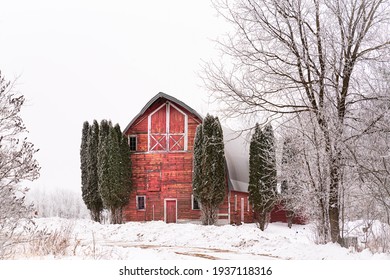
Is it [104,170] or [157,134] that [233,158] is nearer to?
[157,134]

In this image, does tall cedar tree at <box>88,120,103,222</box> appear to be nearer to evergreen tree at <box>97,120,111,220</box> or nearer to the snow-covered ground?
evergreen tree at <box>97,120,111,220</box>

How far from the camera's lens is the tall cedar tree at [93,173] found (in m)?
27.6

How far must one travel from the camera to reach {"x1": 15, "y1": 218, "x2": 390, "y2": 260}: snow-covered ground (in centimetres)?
1084

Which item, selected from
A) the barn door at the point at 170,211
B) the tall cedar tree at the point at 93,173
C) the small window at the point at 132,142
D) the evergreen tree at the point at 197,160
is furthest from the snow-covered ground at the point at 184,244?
the small window at the point at 132,142

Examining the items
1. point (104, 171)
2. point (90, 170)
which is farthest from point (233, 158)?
point (90, 170)

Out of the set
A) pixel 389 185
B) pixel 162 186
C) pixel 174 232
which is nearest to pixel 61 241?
pixel 389 185

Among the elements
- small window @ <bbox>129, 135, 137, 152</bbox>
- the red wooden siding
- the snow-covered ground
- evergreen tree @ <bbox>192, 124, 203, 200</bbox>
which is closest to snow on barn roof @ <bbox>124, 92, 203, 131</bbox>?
the red wooden siding

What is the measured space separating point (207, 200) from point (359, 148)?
12874 millimetres

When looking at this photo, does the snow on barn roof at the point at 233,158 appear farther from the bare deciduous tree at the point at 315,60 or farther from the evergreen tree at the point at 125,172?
the bare deciduous tree at the point at 315,60

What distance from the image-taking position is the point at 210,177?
2478 centimetres

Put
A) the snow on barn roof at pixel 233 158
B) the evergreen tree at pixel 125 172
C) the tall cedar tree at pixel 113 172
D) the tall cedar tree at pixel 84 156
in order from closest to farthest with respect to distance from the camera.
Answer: the snow on barn roof at pixel 233 158 < the tall cedar tree at pixel 113 172 < the evergreen tree at pixel 125 172 < the tall cedar tree at pixel 84 156

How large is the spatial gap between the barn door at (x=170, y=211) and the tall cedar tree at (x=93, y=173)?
3435 millimetres

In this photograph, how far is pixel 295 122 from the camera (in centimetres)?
1413

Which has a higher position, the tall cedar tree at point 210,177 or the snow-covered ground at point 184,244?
the tall cedar tree at point 210,177
